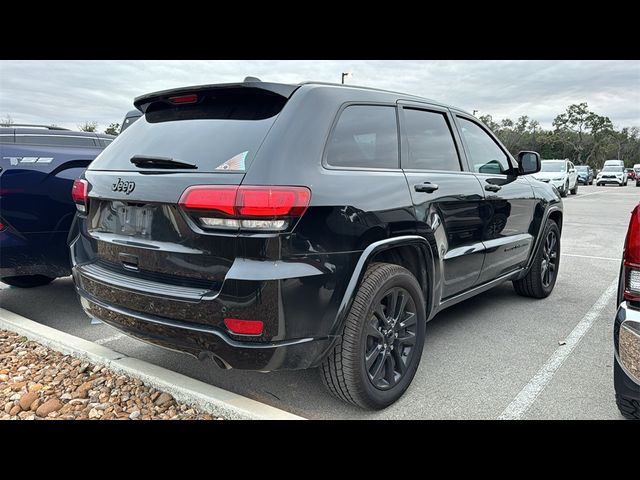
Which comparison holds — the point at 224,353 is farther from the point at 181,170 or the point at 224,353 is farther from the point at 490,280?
the point at 490,280

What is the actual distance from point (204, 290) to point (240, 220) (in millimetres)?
399

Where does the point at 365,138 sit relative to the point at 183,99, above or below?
below

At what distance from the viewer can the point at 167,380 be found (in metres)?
2.92

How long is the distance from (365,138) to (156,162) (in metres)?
1.17

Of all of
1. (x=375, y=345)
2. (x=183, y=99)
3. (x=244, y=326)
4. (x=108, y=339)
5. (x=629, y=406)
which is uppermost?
(x=183, y=99)

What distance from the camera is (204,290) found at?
2322 millimetres

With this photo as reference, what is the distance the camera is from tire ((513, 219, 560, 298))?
4.96 metres

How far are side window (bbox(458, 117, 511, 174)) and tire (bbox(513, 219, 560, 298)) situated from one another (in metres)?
1.05

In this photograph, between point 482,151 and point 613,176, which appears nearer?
point 482,151

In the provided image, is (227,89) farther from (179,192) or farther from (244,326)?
(244,326)

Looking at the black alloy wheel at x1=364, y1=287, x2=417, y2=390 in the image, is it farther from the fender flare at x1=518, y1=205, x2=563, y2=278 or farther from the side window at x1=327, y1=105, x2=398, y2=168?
the fender flare at x1=518, y1=205, x2=563, y2=278

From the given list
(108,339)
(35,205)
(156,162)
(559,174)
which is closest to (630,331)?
(156,162)

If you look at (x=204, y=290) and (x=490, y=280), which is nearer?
(x=204, y=290)
